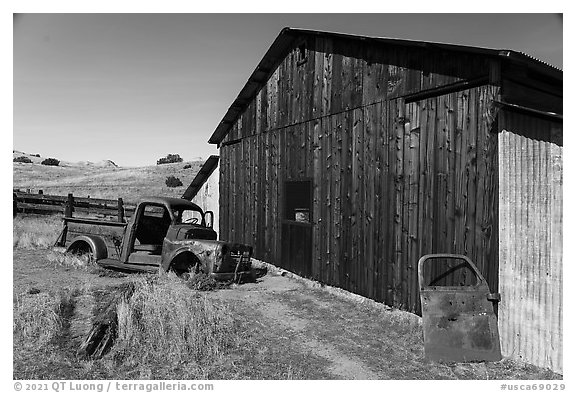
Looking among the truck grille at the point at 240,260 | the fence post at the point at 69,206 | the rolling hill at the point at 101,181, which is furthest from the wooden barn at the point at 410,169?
the rolling hill at the point at 101,181

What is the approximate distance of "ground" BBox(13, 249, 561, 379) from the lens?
495cm

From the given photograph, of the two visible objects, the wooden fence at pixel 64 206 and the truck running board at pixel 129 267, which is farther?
the wooden fence at pixel 64 206

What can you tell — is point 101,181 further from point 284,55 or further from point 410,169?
point 410,169

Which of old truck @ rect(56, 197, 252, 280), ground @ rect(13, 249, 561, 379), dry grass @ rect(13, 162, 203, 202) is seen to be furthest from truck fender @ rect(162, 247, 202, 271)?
dry grass @ rect(13, 162, 203, 202)

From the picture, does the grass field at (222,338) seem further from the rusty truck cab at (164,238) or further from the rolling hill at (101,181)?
the rolling hill at (101,181)

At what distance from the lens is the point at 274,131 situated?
11.8m

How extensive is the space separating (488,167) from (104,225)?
9529 mm

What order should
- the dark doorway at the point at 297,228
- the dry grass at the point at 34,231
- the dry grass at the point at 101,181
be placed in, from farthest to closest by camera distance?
the dry grass at the point at 101,181, the dry grass at the point at 34,231, the dark doorway at the point at 297,228

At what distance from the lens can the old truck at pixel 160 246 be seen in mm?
9469

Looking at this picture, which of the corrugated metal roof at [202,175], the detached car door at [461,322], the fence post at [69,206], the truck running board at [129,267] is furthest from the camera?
the fence post at [69,206]

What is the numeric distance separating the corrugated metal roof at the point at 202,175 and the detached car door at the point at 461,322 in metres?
10.9

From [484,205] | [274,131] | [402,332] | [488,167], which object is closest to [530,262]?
[484,205]

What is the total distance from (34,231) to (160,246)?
9411 mm

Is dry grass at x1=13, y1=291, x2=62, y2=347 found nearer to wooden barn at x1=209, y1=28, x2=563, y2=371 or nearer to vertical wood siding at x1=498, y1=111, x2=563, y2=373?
wooden barn at x1=209, y1=28, x2=563, y2=371
